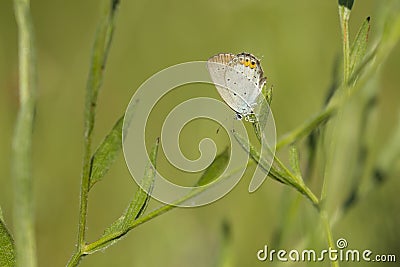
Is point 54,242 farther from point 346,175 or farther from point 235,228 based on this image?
point 346,175

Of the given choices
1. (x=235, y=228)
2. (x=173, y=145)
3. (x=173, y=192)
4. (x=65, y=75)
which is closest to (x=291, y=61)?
(x=235, y=228)

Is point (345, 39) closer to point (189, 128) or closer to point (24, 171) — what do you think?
point (24, 171)

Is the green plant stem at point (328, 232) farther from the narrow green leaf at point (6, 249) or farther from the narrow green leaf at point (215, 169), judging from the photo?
the narrow green leaf at point (6, 249)

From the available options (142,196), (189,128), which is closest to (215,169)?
(142,196)

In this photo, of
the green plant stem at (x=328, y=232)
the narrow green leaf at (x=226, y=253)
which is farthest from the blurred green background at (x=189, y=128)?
the green plant stem at (x=328, y=232)

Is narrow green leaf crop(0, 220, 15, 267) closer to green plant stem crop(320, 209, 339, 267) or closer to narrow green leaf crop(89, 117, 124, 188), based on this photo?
narrow green leaf crop(89, 117, 124, 188)
